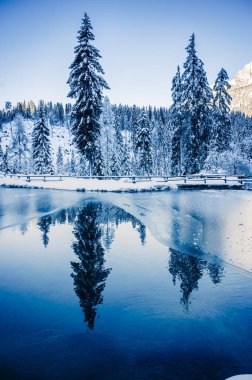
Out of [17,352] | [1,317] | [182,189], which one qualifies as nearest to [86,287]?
[1,317]

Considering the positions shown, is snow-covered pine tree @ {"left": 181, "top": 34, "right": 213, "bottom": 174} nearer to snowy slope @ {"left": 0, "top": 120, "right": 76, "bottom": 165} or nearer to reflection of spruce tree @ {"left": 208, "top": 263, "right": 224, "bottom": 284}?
reflection of spruce tree @ {"left": 208, "top": 263, "right": 224, "bottom": 284}

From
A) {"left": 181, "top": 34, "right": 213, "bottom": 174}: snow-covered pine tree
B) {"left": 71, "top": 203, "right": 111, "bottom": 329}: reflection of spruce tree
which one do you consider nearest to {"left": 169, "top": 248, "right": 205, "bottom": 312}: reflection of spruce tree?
{"left": 71, "top": 203, "right": 111, "bottom": 329}: reflection of spruce tree

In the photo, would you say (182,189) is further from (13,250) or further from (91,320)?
(91,320)

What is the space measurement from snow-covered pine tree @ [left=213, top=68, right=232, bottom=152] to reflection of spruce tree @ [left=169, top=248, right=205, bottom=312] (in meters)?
31.2

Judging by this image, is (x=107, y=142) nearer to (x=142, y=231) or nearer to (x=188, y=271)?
(x=142, y=231)

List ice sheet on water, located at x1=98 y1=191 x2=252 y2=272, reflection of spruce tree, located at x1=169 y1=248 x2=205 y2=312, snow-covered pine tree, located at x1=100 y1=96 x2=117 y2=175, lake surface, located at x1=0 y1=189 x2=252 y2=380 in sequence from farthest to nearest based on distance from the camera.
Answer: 1. snow-covered pine tree, located at x1=100 y1=96 x2=117 y2=175
2. ice sheet on water, located at x1=98 y1=191 x2=252 y2=272
3. reflection of spruce tree, located at x1=169 y1=248 x2=205 y2=312
4. lake surface, located at x1=0 y1=189 x2=252 y2=380

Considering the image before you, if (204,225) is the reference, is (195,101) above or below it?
above

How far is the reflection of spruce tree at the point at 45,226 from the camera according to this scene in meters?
11.9

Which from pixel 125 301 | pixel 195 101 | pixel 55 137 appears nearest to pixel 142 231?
pixel 125 301

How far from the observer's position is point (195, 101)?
35688 mm

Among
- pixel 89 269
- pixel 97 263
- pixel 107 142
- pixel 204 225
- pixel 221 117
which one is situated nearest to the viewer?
pixel 89 269

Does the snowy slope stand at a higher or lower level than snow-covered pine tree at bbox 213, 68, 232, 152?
higher

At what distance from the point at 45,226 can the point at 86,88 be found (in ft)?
73.8

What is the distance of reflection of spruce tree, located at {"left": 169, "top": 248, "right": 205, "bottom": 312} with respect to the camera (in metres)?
7.42
